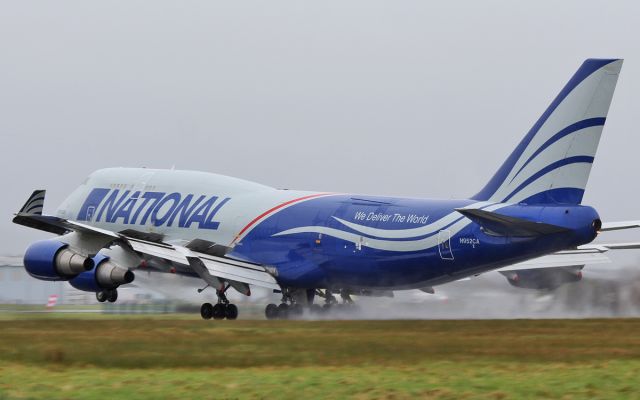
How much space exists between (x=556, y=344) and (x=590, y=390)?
760 cm

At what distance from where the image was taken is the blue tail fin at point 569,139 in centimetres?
3625

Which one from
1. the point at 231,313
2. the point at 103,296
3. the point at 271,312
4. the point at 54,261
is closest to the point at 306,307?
the point at 271,312

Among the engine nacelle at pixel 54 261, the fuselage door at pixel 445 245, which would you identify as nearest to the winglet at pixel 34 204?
the engine nacelle at pixel 54 261

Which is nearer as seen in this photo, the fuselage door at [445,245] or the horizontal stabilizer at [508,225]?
the horizontal stabilizer at [508,225]

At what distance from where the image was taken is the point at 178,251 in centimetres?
4266

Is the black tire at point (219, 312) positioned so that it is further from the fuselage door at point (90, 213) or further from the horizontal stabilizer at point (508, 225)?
the horizontal stabilizer at point (508, 225)

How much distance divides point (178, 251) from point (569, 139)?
1400 centimetres

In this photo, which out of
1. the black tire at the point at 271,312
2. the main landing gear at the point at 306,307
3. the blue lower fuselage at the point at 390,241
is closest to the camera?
the blue lower fuselage at the point at 390,241

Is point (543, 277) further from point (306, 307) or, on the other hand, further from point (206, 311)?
point (206, 311)

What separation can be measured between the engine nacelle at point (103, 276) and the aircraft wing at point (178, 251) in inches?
72.4

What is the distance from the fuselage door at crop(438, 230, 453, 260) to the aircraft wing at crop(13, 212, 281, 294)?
776 cm

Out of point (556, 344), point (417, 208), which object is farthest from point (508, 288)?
point (556, 344)

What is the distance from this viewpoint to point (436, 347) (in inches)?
1020

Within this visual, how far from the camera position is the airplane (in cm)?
3662
